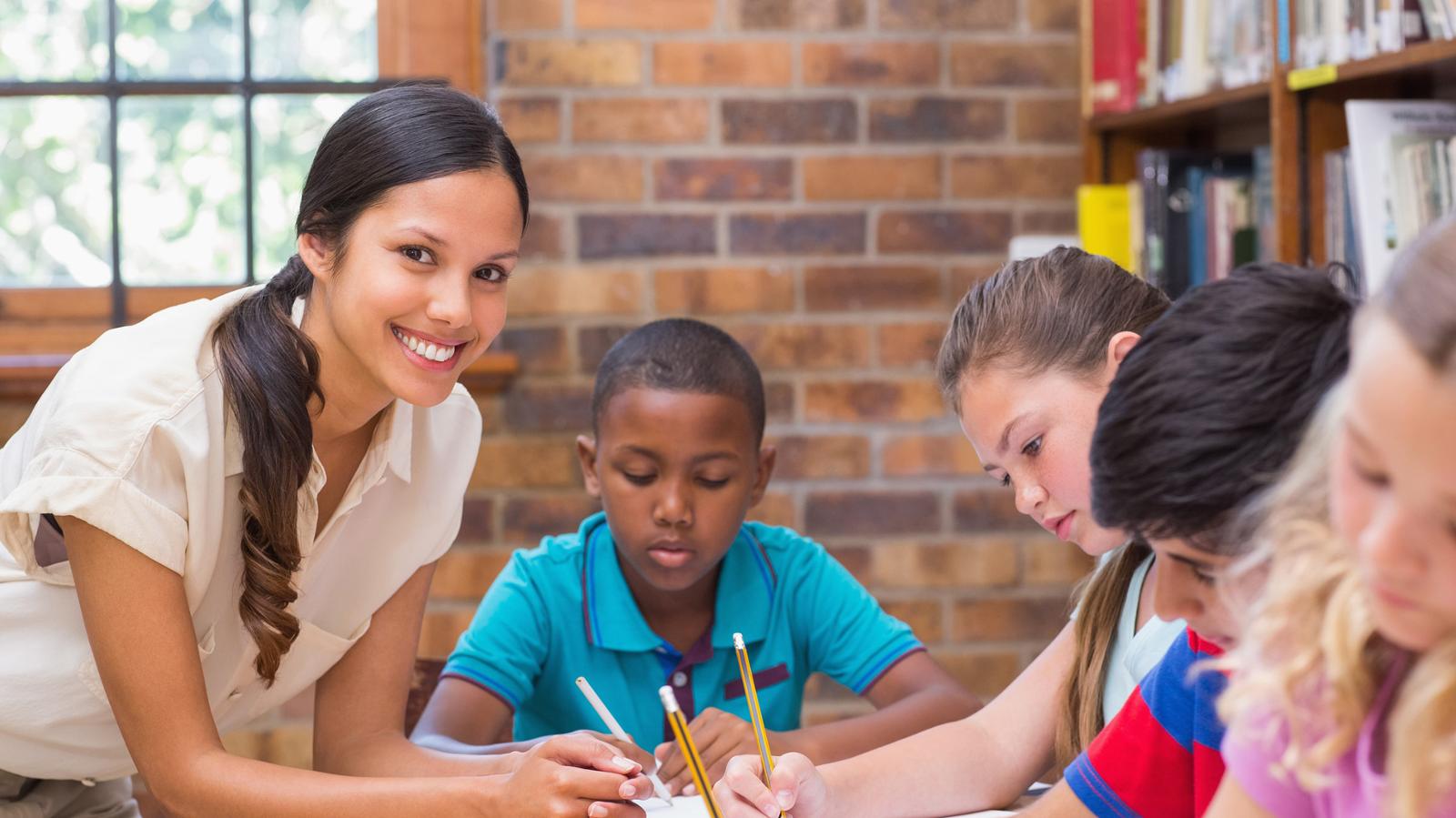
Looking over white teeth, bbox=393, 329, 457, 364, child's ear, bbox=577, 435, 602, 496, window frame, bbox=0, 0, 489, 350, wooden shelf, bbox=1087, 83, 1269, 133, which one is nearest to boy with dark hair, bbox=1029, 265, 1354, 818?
white teeth, bbox=393, 329, 457, 364

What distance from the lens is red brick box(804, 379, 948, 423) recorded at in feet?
8.21

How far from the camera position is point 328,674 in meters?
1.44

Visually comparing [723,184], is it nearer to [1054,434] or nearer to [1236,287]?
[1054,434]

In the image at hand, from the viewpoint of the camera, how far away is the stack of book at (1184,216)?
86.6 inches

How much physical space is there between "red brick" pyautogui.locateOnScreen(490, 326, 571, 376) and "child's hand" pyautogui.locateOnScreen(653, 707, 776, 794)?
3.70 feet

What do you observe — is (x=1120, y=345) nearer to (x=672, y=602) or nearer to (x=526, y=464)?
(x=672, y=602)

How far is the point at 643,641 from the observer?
171 cm

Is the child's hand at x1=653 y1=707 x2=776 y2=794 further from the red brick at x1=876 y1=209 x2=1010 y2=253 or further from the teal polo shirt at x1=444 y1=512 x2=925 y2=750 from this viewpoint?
the red brick at x1=876 y1=209 x2=1010 y2=253

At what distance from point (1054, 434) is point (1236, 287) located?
0.37 meters

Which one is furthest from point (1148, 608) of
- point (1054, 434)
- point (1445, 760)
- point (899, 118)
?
point (899, 118)

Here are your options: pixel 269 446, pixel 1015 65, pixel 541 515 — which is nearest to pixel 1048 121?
pixel 1015 65

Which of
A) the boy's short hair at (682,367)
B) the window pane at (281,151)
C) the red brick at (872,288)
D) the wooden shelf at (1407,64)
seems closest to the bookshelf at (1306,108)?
the wooden shelf at (1407,64)

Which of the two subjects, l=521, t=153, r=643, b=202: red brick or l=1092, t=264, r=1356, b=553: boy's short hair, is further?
l=521, t=153, r=643, b=202: red brick

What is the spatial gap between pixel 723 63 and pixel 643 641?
116 cm
